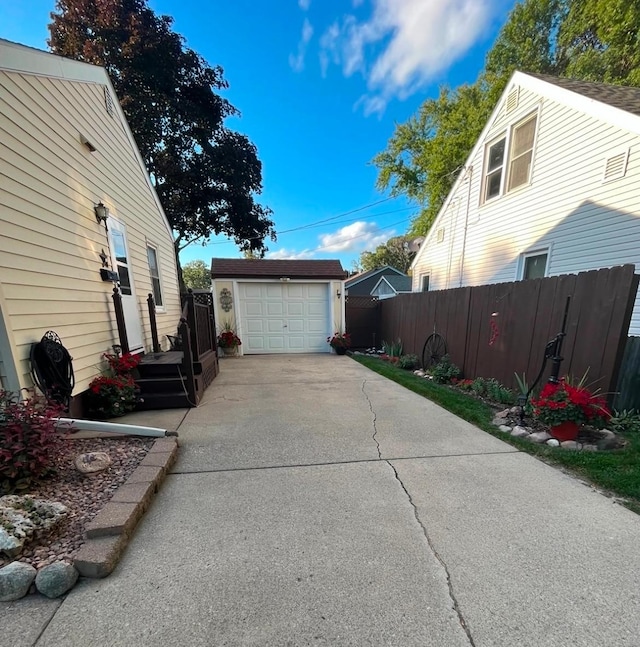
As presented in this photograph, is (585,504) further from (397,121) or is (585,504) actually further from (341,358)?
(397,121)

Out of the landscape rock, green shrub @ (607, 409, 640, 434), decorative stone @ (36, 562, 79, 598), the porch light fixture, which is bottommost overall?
green shrub @ (607, 409, 640, 434)

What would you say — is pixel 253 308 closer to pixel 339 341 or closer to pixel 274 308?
pixel 274 308

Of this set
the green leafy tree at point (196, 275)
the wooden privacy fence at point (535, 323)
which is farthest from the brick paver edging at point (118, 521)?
the green leafy tree at point (196, 275)

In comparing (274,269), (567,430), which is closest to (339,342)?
(274,269)

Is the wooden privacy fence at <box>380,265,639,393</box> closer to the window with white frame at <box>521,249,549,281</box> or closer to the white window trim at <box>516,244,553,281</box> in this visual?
the window with white frame at <box>521,249,549,281</box>

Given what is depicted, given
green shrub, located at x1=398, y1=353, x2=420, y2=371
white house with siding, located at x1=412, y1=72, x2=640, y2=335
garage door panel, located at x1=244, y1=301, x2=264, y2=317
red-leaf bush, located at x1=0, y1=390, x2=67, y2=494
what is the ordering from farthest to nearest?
garage door panel, located at x1=244, y1=301, x2=264, y2=317, green shrub, located at x1=398, y1=353, x2=420, y2=371, white house with siding, located at x1=412, y1=72, x2=640, y2=335, red-leaf bush, located at x1=0, y1=390, x2=67, y2=494

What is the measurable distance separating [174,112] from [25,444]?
12.6m

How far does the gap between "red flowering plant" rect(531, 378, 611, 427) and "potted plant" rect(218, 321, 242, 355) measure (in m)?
6.72

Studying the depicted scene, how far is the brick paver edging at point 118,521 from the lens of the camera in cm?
139

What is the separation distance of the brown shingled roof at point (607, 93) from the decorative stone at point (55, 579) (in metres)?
7.46

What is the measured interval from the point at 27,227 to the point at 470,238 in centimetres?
816

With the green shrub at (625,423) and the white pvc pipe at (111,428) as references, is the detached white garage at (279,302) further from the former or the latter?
the green shrub at (625,423)

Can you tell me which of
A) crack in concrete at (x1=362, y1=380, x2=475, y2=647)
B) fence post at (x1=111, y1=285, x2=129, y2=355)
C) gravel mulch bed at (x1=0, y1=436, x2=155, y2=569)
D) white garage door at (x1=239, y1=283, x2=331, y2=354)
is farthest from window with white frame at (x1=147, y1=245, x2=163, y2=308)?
crack in concrete at (x1=362, y1=380, x2=475, y2=647)

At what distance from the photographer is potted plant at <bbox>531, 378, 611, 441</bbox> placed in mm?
2658
